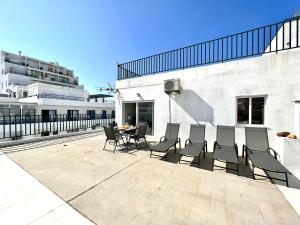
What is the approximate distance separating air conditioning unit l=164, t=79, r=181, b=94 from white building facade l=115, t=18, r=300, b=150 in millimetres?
252

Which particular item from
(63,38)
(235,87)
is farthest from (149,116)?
(63,38)

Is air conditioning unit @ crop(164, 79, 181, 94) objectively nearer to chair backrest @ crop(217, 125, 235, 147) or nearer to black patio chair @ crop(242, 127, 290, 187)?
chair backrest @ crop(217, 125, 235, 147)

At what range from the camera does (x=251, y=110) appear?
5508 mm

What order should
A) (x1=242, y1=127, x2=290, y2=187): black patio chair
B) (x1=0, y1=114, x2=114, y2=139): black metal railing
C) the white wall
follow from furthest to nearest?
1. (x1=0, y1=114, x2=114, y2=139): black metal railing
2. the white wall
3. (x1=242, y1=127, x2=290, y2=187): black patio chair

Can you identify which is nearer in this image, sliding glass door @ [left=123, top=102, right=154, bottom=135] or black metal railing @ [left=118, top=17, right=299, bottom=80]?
black metal railing @ [left=118, top=17, right=299, bottom=80]

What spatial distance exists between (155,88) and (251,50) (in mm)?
4496

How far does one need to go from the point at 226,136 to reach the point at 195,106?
1.92 m

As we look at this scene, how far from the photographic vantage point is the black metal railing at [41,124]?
7125 mm

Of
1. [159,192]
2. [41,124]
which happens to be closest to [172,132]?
[159,192]

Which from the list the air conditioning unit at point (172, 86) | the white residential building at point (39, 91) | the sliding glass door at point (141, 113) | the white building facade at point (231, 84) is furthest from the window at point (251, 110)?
the white residential building at point (39, 91)

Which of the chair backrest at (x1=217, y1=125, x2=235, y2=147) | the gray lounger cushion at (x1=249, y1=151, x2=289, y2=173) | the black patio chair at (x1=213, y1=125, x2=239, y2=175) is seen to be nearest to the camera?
the gray lounger cushion at (x1=249, y1=151, x2=289, y2=173)

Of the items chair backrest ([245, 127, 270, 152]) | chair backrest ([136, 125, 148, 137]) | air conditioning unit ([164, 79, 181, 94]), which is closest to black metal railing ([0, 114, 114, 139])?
chair backrest ([136, 125, 148, 137])

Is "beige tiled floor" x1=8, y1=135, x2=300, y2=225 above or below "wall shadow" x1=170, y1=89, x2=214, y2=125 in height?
below

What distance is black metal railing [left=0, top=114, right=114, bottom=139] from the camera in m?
7.12
